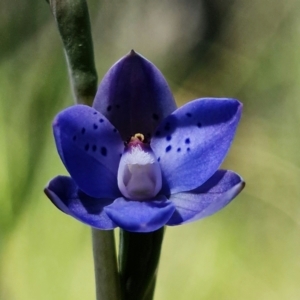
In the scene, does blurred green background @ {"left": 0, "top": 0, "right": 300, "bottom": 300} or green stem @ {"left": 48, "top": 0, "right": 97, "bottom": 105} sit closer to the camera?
green stem @ {"left": 48, "top": 0, "right": 97, "bottom": 105}

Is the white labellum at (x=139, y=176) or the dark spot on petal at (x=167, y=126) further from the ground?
the dark spot on petal at (x=167, y=126)

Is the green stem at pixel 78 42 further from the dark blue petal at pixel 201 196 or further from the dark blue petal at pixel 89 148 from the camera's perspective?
the dark blue petal at pixel 201 196

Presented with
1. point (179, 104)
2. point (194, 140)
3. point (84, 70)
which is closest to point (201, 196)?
point (194, 140)

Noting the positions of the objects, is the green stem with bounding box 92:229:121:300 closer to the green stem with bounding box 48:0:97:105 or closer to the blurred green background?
the green stem with bounding box 48:0:97:105

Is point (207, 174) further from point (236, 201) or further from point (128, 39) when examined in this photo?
point (128, 39)

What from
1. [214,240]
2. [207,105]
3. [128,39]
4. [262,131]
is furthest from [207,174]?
[128,39]

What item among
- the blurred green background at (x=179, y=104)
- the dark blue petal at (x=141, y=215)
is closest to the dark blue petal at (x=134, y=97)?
the dark blue petal at (x=141, y=215)

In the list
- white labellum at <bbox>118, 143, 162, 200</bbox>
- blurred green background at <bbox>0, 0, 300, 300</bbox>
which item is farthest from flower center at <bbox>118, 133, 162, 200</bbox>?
blurred green background at <bbox>0, 0, 300, 300</bbox>
